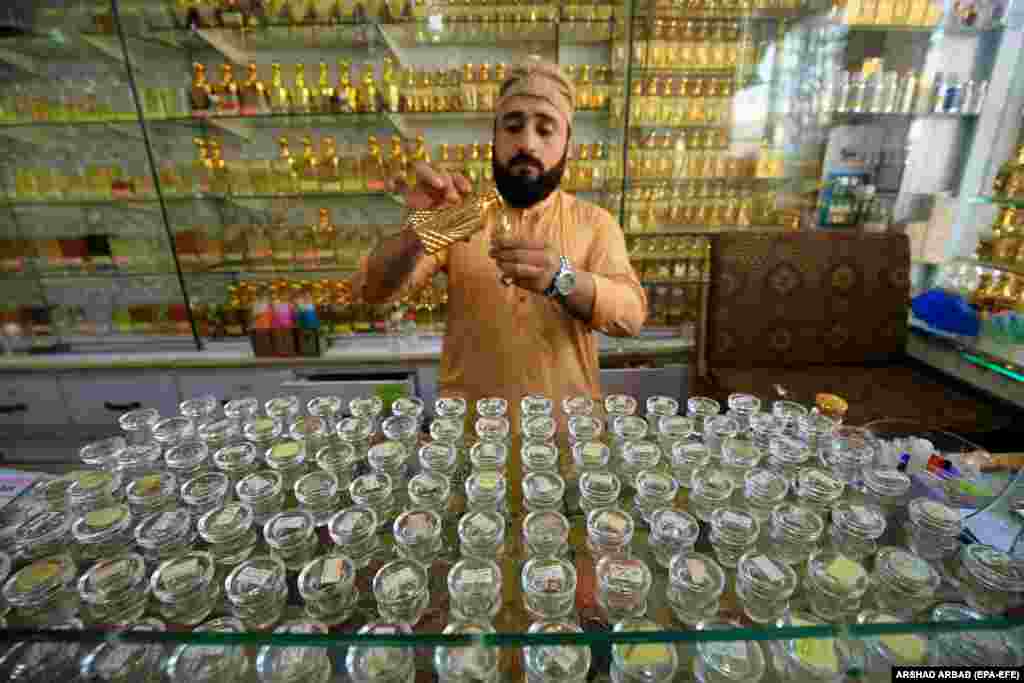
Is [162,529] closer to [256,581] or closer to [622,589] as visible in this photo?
[256,581]

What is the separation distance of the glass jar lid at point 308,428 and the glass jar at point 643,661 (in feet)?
2.01

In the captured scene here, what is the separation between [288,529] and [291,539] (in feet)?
0.06

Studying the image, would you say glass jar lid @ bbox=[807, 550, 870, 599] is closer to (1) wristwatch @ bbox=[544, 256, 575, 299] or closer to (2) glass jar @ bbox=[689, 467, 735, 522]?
(2) glass jar @ bbox=[689, 467, 735, 522]

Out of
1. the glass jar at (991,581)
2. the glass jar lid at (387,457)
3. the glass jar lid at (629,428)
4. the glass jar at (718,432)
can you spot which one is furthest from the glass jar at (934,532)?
the glass jar lid at (387,457)

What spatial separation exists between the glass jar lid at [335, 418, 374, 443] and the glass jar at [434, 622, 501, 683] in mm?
408

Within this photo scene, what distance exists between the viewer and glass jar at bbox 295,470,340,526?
23.8 inches

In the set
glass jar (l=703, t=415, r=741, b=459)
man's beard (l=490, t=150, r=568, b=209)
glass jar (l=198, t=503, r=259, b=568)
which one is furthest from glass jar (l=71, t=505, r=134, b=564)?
man's beard (l=490, t=150, r=568, b=209)

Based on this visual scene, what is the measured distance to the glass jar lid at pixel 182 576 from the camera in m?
0.48

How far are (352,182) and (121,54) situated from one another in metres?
A: 1.31

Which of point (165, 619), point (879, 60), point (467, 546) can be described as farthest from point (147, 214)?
point (879, 60)

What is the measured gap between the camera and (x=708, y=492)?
24.9 inches

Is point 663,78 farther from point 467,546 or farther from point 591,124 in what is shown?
point 467,546

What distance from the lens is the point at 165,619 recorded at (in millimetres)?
482

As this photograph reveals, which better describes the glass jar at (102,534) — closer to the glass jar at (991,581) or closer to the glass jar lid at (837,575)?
the glass jar lid at (837,575)
